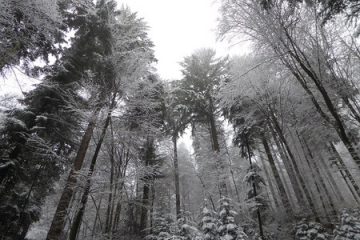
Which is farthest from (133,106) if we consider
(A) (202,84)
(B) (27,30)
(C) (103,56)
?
(A) (202,84)

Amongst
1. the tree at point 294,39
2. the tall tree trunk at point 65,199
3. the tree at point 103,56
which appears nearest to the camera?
the tree at point 294,39

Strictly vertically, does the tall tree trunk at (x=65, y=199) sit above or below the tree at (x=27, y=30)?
below

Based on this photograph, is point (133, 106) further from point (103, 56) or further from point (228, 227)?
point (228, 227)

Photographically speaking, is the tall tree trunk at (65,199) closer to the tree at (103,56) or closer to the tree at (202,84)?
the tree at (103,56)

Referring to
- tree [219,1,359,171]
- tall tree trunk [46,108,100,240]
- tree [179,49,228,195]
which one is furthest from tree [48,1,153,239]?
tree [179,49,228,195]

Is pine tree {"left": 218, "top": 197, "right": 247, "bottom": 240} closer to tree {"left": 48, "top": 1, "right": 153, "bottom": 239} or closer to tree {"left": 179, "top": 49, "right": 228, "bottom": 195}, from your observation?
tree {"left": 48, "top": 1, "right": 153, "bottom": 239}

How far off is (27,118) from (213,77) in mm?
10553

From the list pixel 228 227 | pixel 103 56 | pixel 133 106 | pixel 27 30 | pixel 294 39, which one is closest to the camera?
pixel 294 39

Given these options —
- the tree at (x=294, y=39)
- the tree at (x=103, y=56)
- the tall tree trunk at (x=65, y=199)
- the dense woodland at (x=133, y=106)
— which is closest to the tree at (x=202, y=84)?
the dense woodland at (x=133, y=106)

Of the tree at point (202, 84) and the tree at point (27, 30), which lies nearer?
the tree at point (27, 30)

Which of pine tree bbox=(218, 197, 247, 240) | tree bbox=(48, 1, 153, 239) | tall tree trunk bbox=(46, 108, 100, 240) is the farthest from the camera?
tree bbox=(48, 1, 153, 239)

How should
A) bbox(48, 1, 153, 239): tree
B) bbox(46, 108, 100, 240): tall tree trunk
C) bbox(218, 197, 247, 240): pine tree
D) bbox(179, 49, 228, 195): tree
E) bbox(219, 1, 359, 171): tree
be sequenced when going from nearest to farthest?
bbox(219, 1, 359, 171): tree < bbox(46, 108, 100, 240): tall tree trunk < bbox(218, 197, 247, 240): pine tree < bbox(48, 1, 153, 239): tree < bbox(179, 49, 228, 195): tree

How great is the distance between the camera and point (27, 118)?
707 cm

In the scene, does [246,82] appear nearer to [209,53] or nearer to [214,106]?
[214,106]
